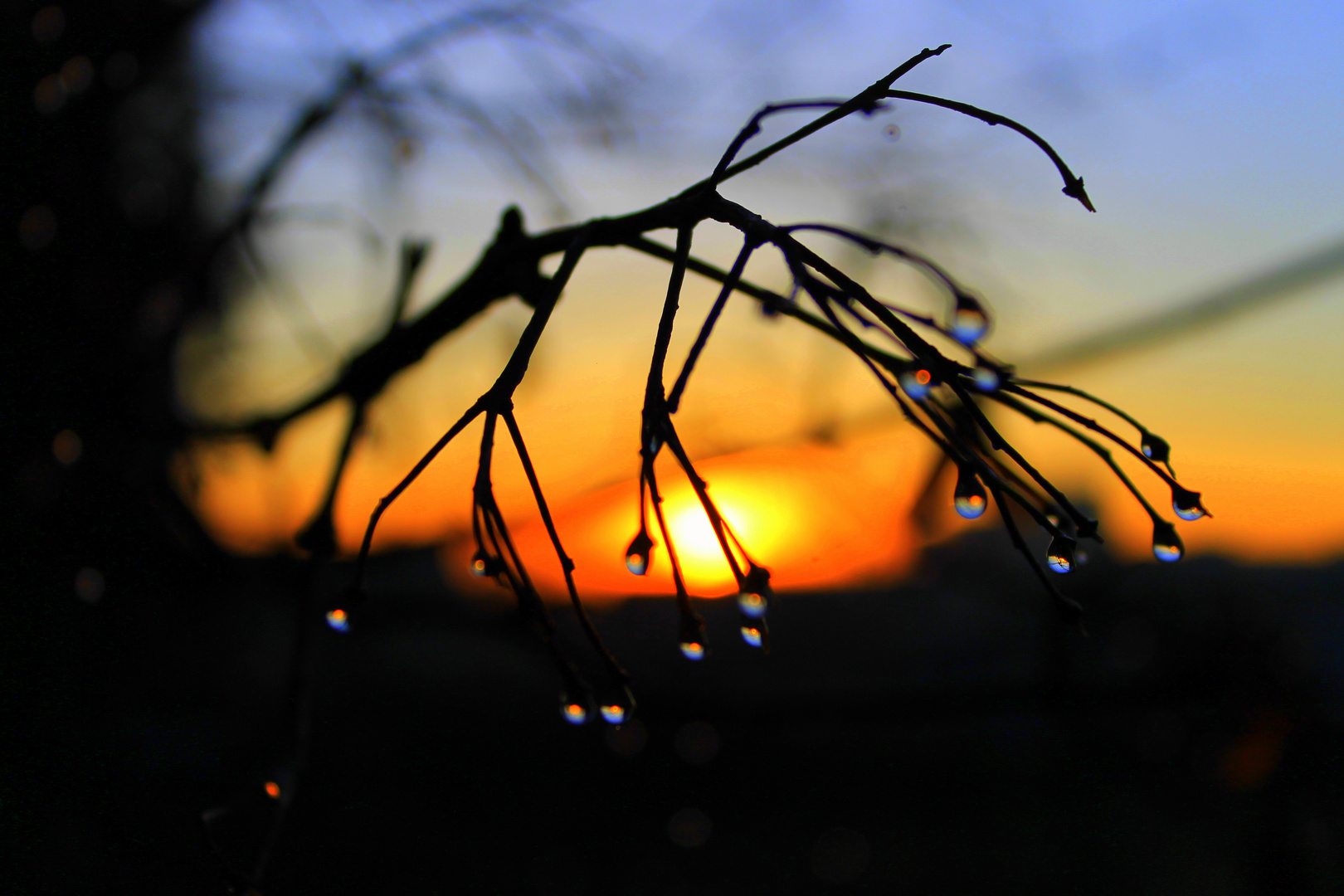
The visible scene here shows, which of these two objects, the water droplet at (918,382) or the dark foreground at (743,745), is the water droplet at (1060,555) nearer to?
the water droplet at (918,382)

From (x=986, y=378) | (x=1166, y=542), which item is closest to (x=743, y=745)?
(x=1166, y=542)

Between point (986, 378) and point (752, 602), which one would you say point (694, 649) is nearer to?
point (752, 602)

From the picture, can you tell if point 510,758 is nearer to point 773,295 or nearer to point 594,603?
point 594,603

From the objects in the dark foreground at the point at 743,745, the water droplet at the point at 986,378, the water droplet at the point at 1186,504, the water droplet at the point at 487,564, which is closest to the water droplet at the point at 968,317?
the water droplet at the point at 986,378

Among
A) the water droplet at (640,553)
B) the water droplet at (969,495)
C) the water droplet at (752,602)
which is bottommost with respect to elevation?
the water droplet at (752,602)

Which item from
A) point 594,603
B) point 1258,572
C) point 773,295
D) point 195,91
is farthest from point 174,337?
point 1258,572

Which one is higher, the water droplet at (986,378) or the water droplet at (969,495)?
the water droplet at (986,378)

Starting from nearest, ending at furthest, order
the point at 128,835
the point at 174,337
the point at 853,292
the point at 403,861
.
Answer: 1. the point at 853,292
2. the point at 128,835
3. the point at 174,337
4. the point at 403,861
